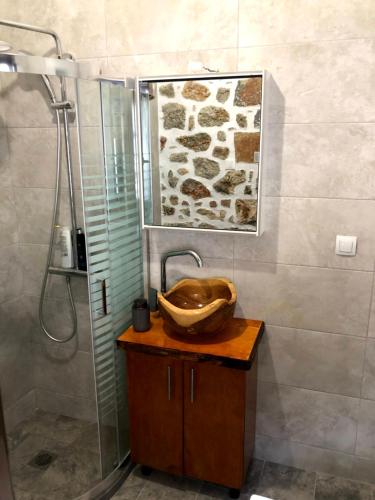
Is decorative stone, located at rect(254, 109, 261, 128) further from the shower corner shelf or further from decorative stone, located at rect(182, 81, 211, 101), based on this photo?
the shower corner shelf

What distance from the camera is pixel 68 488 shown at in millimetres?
1860

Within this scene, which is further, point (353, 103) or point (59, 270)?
point (59, 270)

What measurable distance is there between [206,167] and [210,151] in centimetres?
7

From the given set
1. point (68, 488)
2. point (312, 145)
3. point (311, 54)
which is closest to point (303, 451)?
point (68, 488)

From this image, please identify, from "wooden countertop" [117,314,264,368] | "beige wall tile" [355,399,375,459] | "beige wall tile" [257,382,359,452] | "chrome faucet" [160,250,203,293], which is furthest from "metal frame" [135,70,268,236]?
"beige wall tile" [355,399,375,459]

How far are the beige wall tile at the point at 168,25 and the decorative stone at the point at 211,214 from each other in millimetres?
712

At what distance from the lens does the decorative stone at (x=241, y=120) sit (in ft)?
5.72

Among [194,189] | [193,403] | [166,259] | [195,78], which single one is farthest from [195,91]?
[193,403]

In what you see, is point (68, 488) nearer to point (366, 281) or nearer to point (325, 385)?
point (325, 385)

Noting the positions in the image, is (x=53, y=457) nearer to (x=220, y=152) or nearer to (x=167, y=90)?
(x=220, y=152)

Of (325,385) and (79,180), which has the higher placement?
(79,180)

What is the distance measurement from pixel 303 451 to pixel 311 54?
188 centimetres

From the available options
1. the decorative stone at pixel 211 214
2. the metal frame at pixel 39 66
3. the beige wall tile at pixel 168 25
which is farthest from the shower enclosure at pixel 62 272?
the decorative stone at pixel 211 214

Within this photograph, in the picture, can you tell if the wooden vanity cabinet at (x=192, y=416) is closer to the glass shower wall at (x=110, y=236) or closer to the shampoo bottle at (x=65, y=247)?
the glass shower wall at (x=110, y=236)
